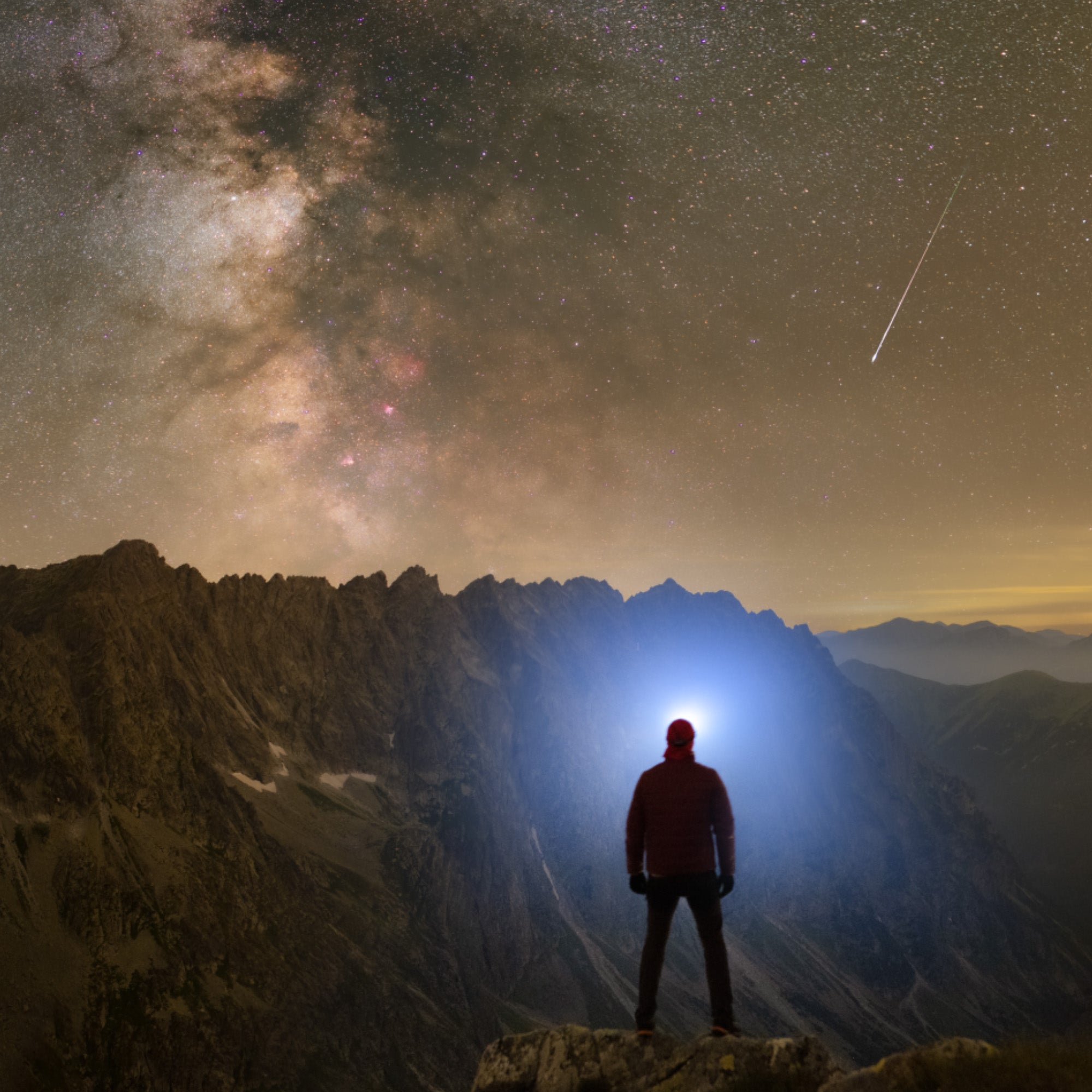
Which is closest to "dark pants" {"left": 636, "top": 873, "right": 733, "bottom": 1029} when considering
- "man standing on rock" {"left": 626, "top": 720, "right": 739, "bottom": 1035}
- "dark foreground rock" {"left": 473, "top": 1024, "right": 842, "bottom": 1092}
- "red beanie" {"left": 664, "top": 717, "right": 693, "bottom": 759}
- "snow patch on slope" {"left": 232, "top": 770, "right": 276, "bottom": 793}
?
"man standing on rock" {"left": 626, "top": 720, "right": 739, "bottom": 1035}

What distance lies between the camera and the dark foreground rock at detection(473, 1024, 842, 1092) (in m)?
8.73

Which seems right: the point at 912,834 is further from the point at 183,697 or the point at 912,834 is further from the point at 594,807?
the point at 183,697

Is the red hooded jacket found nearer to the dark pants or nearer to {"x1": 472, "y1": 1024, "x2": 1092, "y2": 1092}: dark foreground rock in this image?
the dark pants

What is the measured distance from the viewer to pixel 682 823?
10172 millimetres

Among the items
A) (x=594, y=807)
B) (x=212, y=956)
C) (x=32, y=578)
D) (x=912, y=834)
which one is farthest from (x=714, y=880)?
(x=912, y=834)

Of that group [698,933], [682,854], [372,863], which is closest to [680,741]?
[682,854]

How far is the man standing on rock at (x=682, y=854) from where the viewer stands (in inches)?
392

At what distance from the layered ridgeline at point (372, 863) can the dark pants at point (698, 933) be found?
232 feet

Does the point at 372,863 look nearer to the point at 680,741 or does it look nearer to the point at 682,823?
the point at 682,823

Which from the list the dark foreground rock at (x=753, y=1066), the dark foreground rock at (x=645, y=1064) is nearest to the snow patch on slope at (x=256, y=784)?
the dark foreground rock at (x=645, y=1064)

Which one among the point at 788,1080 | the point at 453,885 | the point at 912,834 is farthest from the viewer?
the point at 912,834

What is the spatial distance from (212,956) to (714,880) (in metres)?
87.1

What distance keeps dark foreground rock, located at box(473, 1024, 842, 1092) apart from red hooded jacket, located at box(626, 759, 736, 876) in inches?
84.3

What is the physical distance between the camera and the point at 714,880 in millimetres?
10219
